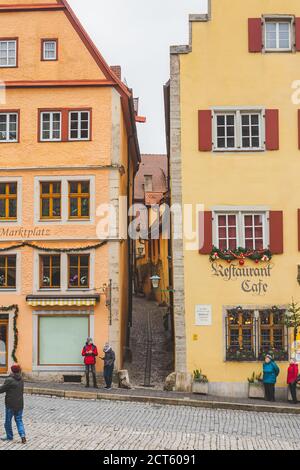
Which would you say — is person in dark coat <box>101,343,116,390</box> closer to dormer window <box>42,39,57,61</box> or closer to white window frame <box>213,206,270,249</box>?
white window frame <box>213,206,270,249</box>

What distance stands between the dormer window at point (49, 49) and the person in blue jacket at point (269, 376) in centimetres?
1239

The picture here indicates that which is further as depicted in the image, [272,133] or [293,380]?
[272,133]

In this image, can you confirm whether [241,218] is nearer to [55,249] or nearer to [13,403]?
[55,249]

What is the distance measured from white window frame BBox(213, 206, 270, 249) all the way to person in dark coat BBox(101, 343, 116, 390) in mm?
4774

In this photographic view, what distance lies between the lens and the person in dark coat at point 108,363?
24047 millimetres

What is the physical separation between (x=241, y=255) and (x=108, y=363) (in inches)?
214

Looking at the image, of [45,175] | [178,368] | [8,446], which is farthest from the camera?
[45,175]

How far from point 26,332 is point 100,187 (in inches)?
214

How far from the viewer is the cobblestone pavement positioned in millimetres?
15594

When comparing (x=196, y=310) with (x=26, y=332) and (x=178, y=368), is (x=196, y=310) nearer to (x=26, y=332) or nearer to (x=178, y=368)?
(x=178, y=368)

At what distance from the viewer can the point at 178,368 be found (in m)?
24.3

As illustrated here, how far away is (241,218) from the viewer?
24.8 meters

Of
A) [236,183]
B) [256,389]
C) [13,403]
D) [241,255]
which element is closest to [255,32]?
[236,183]

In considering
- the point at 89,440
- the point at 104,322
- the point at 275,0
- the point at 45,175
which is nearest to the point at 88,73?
the point at 45,175
